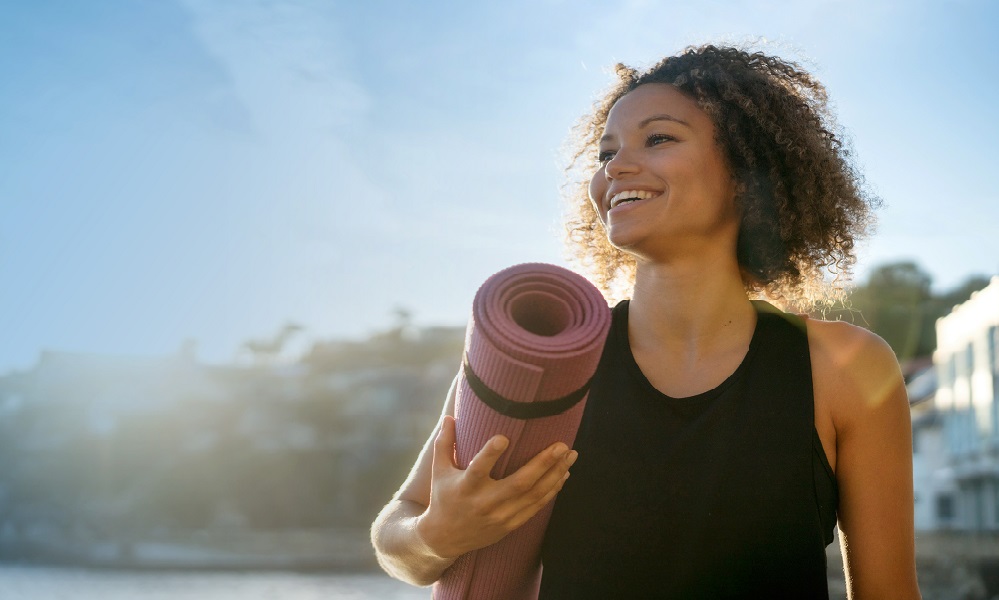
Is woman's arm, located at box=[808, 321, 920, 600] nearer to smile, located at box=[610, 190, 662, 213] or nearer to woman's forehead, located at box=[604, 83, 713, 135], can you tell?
smile, located at box=[610, 190, 662, 213]

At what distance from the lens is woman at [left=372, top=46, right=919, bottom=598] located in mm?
2260

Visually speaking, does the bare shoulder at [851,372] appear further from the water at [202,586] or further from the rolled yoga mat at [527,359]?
the water at [202,586]

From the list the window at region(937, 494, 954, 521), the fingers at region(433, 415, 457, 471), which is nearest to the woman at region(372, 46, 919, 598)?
the fingers at region(433, 415, 457, 471)

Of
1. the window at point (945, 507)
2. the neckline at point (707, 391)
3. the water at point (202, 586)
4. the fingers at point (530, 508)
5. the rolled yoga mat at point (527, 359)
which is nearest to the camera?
the rolled yoga mat at point (527, 359)

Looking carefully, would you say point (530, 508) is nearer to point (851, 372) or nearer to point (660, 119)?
point (851, 372)

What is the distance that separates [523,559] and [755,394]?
689mm

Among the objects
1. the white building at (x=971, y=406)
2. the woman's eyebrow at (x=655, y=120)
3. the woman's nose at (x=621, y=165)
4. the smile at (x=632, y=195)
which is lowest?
the smile at (x=632, y=195)

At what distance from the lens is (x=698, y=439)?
2.34 metres

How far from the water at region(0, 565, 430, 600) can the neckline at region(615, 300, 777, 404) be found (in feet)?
147

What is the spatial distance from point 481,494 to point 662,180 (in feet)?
3.24

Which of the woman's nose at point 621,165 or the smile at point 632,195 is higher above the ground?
the woman's nose at point 621,165

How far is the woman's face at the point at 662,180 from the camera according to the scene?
243 centimetres

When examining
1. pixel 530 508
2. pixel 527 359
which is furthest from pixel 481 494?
pixel 527 359

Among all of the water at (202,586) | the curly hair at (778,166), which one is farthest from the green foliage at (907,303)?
the curly hair at (778,166)
